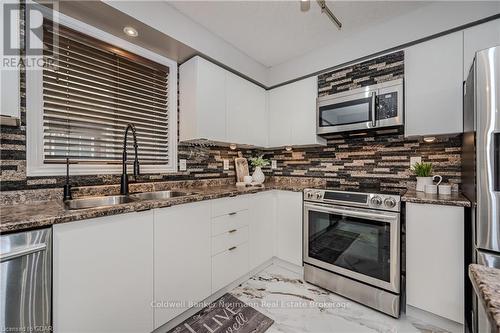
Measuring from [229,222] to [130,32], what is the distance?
5.78 ft

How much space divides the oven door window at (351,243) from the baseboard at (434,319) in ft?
0.95

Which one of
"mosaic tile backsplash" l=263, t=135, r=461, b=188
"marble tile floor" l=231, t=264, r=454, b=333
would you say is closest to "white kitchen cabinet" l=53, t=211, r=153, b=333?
"marble tile floor" l=231, t=264, r=454, b=333

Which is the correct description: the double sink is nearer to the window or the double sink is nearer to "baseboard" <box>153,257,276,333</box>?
the window

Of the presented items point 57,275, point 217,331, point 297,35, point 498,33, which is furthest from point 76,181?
point 498,33

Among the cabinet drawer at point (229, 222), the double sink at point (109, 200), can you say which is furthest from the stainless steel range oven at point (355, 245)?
the double sink at point (109, 200)

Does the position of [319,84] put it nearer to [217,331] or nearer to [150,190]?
[150,190]

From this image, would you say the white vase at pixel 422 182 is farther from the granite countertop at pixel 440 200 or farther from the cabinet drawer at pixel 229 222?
the cabinet drawer at pixel 229 222

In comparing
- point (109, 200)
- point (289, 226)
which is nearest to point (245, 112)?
point (289, 226)

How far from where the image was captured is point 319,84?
2.40 metres

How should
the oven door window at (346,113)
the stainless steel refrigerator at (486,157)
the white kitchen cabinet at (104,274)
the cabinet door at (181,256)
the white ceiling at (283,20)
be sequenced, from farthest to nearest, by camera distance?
1. the oven door window at (346,113)
2. the white ceiling at (283,20)
3. the cabinet door at (181,256)
4. the stainless steel refrigerator at (486,157)
5. the white kitchen cabinet at (104,274)

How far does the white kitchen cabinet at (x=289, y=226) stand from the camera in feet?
7.38

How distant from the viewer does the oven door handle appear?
1.67 m

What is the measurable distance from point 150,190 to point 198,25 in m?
1.58

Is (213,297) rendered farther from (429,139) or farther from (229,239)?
(429,139)
